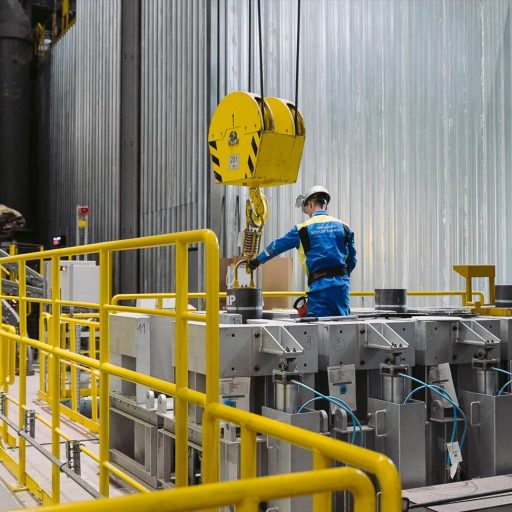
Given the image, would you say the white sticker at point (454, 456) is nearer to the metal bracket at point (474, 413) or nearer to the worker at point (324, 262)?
the metal bracket at point (474, 413)

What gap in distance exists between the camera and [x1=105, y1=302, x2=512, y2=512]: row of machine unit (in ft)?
12.4

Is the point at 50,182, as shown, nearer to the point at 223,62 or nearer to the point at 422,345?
the point at 223,62

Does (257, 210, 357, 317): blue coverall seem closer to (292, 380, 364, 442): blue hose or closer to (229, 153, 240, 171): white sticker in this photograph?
(229, 153, 240, 171): white sticker

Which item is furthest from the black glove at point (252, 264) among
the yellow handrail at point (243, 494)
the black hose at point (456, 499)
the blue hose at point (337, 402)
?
the yellow handrail at point (243, 494)

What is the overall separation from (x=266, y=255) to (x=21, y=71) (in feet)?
51.8

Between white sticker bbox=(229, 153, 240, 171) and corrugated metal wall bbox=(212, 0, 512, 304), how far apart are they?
484 centimetres

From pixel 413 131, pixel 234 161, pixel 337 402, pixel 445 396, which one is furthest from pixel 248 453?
pixel 413 131

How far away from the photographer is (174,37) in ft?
38.9

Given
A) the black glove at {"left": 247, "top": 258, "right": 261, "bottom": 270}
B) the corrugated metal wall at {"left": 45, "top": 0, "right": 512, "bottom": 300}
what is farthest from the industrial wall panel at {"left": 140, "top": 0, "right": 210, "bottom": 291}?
the black glove at {"left": 247, "top": 258, "right": 261, "bottom": 270}

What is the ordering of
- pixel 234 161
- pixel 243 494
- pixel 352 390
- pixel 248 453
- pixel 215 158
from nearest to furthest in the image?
1. pixel 243 494
2. pixel 248 453
3. pixel 352 390
4. pixel 234 161
5. pixel 215 158

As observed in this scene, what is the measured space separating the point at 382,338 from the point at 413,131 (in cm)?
615

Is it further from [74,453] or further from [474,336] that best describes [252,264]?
[74,453]

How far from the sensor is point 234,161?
5137 mm

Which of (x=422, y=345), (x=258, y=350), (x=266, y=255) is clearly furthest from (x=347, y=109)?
(x=258, y=350)
